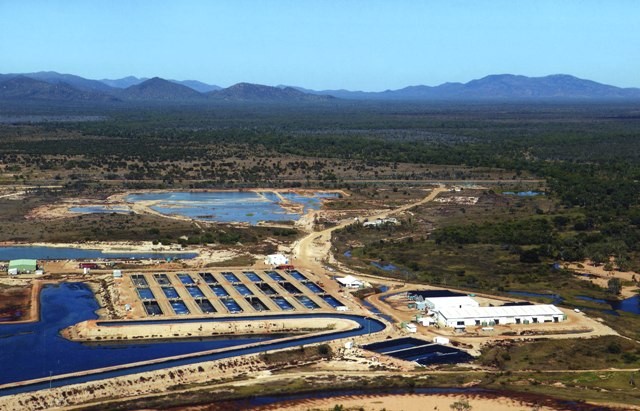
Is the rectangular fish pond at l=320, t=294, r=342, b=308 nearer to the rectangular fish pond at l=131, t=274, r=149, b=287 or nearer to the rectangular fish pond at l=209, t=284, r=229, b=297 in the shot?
the rectangular fish pond at l=209, t=284, r=229, b=297

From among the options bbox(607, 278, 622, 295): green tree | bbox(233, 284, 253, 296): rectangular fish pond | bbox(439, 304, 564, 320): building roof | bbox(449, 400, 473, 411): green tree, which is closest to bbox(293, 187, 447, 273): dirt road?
bbox(233, 284, 253, 296): rectangular fish pond

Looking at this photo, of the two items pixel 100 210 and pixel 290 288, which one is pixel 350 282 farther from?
pixel 100 210

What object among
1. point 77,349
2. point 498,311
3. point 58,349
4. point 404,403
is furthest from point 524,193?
point 58,349

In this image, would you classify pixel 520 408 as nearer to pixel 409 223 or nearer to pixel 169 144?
pixel 409 223

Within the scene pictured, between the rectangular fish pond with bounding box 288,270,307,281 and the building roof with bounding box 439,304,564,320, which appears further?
the rectangular fish pond with bounding box 288,270,307,281

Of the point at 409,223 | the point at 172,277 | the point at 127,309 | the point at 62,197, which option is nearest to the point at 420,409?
the point at 127,309

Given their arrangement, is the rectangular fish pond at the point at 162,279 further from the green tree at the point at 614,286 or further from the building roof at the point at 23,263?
the green tree at the point at 614,286

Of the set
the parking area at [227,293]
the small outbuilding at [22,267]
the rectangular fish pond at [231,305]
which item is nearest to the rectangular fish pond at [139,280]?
the parking area at [227,293]
